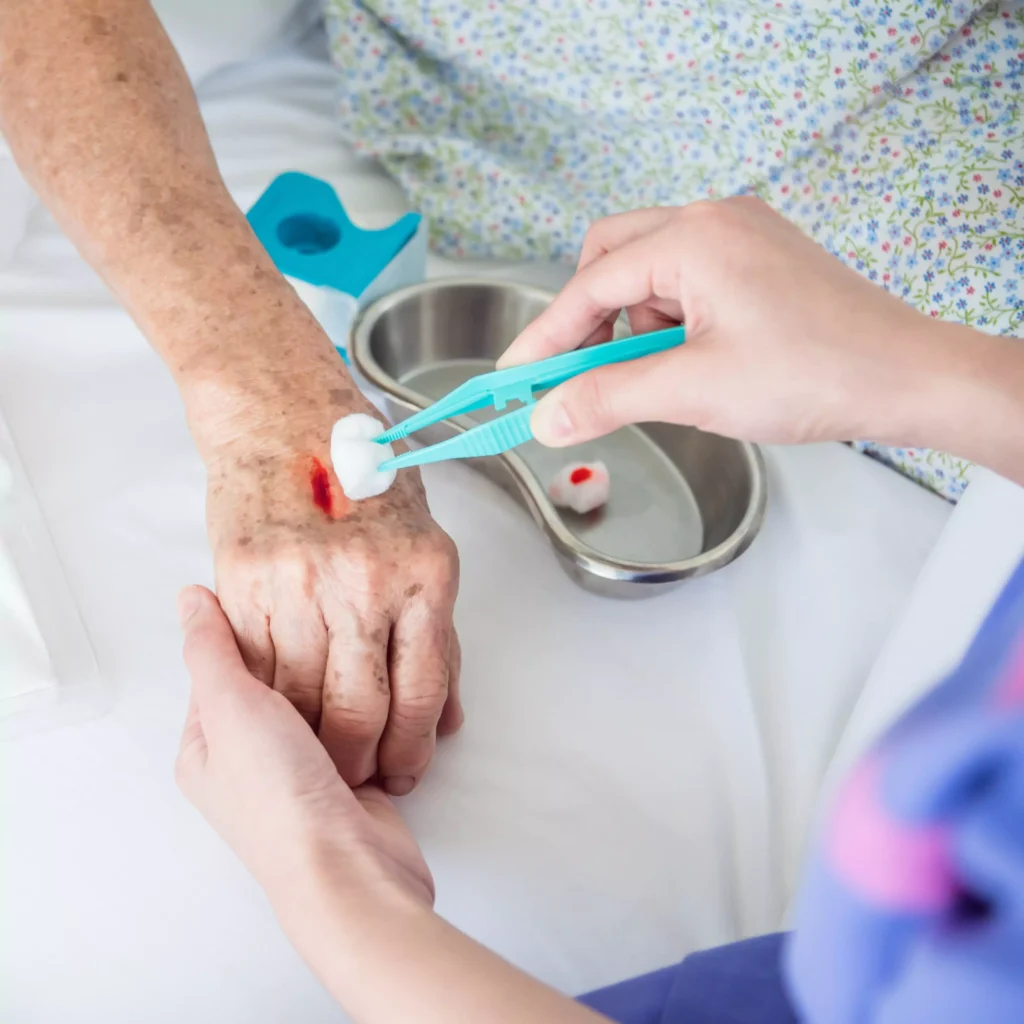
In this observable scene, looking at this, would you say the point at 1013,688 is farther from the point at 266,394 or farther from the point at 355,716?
the point at 266,394

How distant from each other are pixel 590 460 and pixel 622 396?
1.67 ft

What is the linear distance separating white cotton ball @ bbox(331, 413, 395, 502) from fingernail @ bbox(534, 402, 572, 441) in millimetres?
149

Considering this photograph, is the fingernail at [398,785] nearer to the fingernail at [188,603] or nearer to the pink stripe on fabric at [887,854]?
the fingernail at [188,603]

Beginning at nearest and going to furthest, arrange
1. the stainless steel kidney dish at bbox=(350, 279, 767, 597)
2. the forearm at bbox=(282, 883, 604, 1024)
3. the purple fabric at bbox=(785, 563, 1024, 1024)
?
the purple fabric at bbox=(785, 563, 1024, 1024) < the forearm at bbox=(282, 883, 604, 1024) < the stainless steel kidney dish at bbox=(350, 279, 767, 597)

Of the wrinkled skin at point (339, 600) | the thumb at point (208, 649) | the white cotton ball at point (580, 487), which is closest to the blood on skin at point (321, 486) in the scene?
the wrinkled skin at point (339, 600)

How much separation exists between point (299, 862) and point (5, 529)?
47 centimetres

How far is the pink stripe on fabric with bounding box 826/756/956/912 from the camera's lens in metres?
0.33

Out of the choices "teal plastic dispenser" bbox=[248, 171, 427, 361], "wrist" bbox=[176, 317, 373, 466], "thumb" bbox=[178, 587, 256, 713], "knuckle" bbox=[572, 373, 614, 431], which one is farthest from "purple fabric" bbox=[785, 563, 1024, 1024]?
"teal plastic dispenser" bbox=[248, 171, 427, 361]

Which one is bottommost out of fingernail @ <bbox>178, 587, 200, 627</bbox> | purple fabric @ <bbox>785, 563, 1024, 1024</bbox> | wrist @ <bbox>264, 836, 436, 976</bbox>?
wrist @ <bbox>264, 836, 436, 976</bbox>

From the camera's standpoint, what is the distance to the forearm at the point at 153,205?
0.81m

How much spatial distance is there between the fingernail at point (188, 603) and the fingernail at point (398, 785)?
0.68 feet

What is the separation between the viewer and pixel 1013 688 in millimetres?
321

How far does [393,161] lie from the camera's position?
1280 mm

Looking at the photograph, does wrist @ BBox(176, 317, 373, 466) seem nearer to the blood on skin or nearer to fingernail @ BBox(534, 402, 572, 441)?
the blood on skin
